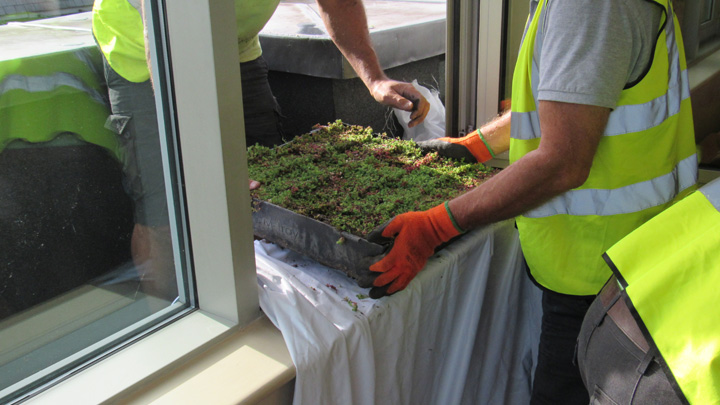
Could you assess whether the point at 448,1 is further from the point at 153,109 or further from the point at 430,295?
the point at 153,109

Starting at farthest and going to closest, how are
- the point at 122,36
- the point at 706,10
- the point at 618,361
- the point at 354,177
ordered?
the point at 706,10, the point at 354,177, the point at 122,36, the point at 618,361

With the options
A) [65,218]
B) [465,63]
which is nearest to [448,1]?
[465,63]

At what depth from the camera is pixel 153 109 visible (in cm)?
110

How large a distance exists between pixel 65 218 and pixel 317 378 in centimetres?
56

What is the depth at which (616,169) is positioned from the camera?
4.11 feet

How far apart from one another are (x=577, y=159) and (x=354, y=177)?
708 millimetres

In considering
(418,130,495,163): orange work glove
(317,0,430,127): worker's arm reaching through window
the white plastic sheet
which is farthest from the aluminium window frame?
(317,0,430,127): worker's arm reaching through window

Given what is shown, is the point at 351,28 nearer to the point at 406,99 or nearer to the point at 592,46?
the point at 406,99

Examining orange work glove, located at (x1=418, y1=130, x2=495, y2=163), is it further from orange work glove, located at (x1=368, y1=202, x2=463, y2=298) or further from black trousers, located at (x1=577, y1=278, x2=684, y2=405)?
black trousers, located at (x1=577, y1=278, x2=684, y2=405)

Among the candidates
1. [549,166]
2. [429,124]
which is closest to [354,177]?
[549,166]

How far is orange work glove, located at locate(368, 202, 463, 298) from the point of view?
129 centimetres

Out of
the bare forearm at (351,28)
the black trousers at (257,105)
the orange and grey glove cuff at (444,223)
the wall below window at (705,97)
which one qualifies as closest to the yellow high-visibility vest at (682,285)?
the orange and grey glove cuff at (444,223)

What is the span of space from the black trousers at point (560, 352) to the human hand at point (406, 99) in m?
0.78

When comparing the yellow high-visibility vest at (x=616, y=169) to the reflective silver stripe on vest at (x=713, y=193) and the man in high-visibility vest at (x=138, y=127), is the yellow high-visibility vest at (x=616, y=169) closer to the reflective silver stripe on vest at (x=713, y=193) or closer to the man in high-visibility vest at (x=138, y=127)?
the reflective silver stripe on vest at (x=713, y=193)
